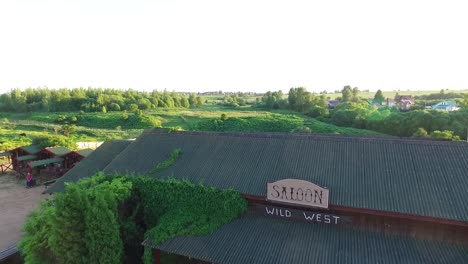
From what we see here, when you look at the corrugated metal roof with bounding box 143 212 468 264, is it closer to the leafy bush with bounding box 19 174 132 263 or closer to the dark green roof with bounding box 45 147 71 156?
the leafy bush with bounding box 19 174 132 263

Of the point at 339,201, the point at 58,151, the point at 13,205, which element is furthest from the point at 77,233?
the point at 58,151

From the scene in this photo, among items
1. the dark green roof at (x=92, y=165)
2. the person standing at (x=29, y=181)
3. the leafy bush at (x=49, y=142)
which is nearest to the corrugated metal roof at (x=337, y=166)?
the dark green roof at (x=92, y=165)

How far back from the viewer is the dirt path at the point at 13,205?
21294 mm

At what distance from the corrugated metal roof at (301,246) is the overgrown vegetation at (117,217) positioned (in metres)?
0.83

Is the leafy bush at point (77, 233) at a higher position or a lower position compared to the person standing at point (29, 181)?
higher

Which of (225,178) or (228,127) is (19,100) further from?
(225,178)

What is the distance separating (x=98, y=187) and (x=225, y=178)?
20.5 feet

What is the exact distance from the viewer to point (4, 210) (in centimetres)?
2577

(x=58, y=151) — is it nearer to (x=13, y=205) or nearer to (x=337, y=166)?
(x=13, y=205)

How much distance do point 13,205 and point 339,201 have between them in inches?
1068

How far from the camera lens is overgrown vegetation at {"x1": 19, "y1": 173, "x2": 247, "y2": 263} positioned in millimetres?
13469

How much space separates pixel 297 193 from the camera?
46.1 ft

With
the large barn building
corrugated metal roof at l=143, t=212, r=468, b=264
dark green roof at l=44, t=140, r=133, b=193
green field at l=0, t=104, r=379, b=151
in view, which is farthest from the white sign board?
green field at l=0, t=104, r=379, b=151

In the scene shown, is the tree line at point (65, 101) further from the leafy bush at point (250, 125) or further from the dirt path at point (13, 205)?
the dirt path at point (13, 205)
